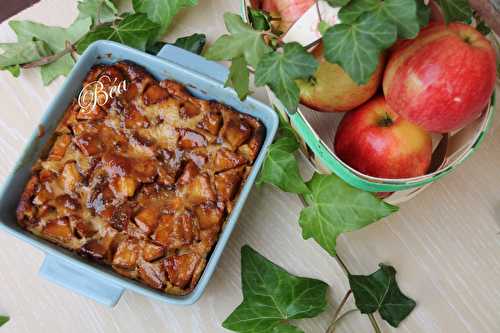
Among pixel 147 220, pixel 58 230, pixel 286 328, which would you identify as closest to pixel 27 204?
pixel 58 230

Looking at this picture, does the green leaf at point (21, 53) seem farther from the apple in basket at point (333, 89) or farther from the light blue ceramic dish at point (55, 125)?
the apple in basket at point (333, 89)

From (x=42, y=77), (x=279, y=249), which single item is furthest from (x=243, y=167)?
(x=42, y=77)

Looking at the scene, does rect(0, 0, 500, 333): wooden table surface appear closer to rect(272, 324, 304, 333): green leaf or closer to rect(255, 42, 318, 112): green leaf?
rect(272, 324, 304, 333): green leaf

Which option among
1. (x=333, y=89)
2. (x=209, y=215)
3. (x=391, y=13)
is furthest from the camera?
(x=209, y=215)

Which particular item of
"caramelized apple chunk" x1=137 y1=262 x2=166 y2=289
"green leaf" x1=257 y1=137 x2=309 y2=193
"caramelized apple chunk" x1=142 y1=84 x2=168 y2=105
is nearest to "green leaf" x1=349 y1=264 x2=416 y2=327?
"green leaf" x1=257 y1=137 x2=309 y2=193

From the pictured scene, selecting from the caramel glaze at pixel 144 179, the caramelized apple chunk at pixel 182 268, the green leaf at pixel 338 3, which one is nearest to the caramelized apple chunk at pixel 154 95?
the caramel glaze at pixel 144 179

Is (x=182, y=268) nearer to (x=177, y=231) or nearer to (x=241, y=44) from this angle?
(x=177, y=231)
